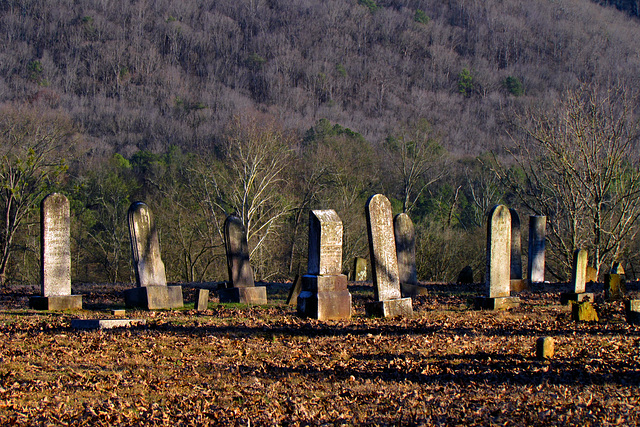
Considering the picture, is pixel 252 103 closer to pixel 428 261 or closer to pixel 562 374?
pixel 428 261

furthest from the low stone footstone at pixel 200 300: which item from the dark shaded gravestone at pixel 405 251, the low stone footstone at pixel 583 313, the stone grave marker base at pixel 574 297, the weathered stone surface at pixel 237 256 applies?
the stone grave marker base at pixel 574 297

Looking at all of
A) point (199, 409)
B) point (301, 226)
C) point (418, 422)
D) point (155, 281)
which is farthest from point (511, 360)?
point (301, 226)

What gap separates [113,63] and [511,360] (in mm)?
95253

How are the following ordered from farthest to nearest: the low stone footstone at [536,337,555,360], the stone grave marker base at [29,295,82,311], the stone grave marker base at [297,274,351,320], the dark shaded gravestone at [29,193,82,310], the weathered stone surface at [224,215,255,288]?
1. the weathered stone surface at [224,215,255,288]
2. the dark shaded gravestone at [29,193,82,310]
3. the stone grave marker base at [29,295,82,311]
4. the stone grave marker base at [297,274,351,320]
5. the low stone footstone at [536,337,555,360]

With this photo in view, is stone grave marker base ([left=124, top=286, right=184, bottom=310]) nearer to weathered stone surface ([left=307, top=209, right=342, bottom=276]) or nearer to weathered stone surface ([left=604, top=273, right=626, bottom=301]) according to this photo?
weathered stone surface ([left=307, top=209, right=342, bottom=276])

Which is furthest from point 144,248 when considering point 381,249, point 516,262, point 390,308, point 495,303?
point 516,262

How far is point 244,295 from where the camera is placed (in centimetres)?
1440

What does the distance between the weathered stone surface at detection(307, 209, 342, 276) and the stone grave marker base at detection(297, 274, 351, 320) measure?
164mm

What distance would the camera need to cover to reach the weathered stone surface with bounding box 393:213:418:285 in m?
17.0

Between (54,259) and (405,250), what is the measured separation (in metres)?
9.02

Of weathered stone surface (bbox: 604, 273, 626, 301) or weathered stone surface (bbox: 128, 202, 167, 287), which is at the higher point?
weathered stone surface (bbox: 128, 202, 167, 287)

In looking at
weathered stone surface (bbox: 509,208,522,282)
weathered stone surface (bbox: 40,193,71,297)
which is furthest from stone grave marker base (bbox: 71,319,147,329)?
weathered stone surface (bbox: 509,208,522,282)

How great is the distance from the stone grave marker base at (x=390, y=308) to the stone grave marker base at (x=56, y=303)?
6119 mm

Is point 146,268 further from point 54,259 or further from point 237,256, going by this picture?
point 237,256
